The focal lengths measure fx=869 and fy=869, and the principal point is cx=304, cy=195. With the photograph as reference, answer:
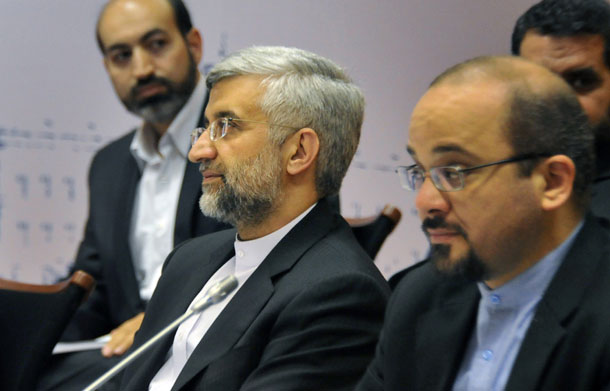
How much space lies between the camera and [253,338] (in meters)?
1.99

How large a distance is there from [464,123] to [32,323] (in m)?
1.69

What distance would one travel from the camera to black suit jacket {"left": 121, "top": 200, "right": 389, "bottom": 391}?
190 centimetres

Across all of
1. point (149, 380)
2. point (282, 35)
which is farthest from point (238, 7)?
point (149, 380)

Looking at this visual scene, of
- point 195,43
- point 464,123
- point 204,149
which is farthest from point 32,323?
point 464,123

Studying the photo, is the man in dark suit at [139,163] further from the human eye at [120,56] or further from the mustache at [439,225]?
Answer: the mustache at [439,225]

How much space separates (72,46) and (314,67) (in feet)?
7.36

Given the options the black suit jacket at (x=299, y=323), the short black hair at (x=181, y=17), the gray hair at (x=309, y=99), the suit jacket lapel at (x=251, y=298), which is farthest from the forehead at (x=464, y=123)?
the short black hair at (x=181, y=17)

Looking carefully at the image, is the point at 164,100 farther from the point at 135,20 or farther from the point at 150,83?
the point at 135,20

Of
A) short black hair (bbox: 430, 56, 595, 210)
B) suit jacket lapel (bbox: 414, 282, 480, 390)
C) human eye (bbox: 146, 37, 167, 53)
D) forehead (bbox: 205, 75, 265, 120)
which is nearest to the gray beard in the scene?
forehead (bbox: 205, 75, 265, 120)

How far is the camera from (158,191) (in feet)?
11.3

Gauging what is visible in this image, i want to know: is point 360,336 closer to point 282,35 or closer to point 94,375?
point 94,375

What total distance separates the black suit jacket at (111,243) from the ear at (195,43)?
14.7 inches

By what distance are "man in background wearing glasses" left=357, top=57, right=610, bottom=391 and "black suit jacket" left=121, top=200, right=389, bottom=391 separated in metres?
0.33

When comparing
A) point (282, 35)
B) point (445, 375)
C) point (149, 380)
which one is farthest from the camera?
point (282, 35)
